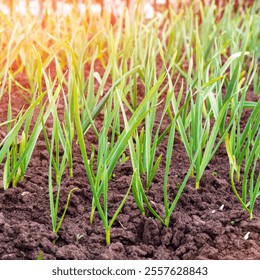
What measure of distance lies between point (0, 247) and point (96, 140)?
78cm

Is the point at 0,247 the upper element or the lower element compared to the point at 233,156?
lower

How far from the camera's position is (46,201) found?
1.77 m

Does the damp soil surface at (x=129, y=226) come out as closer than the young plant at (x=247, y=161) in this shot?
Yes

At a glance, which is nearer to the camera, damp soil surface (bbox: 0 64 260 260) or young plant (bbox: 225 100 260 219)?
damp soil surface (bbox: 0 64 260 260)

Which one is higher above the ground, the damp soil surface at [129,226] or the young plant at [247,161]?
the young plant at [247,161]

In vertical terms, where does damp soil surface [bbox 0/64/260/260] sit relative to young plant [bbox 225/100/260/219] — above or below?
below

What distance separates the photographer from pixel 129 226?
166 cm

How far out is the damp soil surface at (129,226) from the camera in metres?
1.56

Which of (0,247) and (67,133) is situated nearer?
(0,247)

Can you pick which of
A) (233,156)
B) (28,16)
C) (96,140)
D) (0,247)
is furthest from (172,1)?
(0,247)

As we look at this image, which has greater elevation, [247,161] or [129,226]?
[247,161]

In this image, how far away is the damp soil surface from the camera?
1556 millimetres
